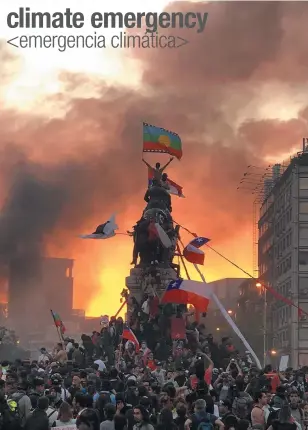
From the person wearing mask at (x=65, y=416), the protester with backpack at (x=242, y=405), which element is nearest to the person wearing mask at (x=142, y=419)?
the person wearing mask at (x=65, y=416)

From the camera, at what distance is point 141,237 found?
41.2 metres

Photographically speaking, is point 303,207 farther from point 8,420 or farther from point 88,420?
point 8,420

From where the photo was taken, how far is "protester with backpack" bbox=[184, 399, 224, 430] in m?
13.8

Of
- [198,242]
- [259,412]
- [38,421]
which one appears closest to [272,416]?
[259,412]

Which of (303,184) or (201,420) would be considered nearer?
(201,420)

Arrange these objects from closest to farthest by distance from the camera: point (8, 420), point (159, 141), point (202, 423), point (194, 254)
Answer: point (8, 420) → point (202, 423) → point (194, 254) → point (159, 141)

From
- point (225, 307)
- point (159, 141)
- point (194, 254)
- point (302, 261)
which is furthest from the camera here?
point (225, 307)

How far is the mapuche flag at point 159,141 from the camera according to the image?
4494cm

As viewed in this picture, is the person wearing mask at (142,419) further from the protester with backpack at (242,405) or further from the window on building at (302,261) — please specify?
the window on building at (302,261)

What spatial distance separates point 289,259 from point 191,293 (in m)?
52.6

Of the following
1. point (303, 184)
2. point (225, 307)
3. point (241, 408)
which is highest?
point (303, 184)

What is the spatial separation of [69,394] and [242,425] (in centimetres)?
535

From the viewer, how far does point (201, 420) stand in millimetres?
13914

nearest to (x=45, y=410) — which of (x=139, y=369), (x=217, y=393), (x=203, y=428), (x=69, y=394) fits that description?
(x=203, y=428)
